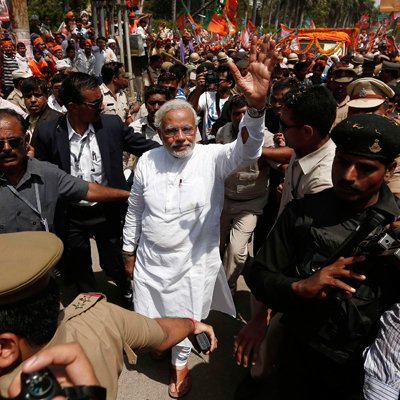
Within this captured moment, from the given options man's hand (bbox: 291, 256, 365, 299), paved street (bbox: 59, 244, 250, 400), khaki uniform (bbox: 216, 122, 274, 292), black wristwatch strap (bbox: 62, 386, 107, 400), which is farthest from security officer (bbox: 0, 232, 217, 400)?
khaki uniform (bbox: 216, 122, 274, 292)

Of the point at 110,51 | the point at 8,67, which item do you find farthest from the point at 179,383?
the point at 110,51

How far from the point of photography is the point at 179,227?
238cm

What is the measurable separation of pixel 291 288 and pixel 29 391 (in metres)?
1.06

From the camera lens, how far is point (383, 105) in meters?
3.17

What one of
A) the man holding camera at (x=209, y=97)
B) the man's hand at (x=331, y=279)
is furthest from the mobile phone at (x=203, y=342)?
the man holding camera at (x=209, y=97)

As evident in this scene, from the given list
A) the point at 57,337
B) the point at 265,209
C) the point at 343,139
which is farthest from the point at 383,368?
the point at 265,209

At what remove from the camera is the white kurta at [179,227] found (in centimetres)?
238

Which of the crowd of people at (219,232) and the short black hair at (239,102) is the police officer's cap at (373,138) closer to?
the crowd of people at (219,232)

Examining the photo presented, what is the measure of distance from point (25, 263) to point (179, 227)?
129 cm

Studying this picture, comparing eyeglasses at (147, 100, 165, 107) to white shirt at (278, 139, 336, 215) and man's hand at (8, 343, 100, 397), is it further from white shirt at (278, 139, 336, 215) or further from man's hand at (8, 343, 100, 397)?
man's hand at (8, 343, 100, 397)

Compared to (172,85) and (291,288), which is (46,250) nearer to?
(291,288)

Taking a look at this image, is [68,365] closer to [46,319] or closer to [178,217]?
[46,319]

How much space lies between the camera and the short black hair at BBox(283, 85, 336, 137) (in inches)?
84.6

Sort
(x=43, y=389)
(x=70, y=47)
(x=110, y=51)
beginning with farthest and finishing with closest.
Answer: (x=110, y=51) < (x=70, y=47) < (x=43, y=389)
